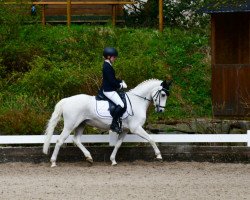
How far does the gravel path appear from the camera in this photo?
54.1ft

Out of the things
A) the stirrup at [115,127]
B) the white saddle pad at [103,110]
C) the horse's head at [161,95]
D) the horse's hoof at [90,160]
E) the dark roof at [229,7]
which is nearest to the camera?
the horse's hoof at [90,160]

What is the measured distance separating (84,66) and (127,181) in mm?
11009

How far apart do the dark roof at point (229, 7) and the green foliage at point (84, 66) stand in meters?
2.18

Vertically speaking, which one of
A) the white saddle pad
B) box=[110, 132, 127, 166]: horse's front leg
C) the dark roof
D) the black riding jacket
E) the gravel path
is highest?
the dark roof

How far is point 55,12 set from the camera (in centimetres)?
3544

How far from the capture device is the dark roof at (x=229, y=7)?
26062 millimetres

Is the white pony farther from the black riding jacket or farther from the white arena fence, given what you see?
the black riding jacket

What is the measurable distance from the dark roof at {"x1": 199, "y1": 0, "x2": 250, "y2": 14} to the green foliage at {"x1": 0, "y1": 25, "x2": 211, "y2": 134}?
85.9 inches

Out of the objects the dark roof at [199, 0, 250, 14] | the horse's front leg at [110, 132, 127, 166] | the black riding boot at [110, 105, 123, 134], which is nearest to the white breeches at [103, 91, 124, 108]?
the black riding boot at [110, 105, 123, 134]

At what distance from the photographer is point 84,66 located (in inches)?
1143

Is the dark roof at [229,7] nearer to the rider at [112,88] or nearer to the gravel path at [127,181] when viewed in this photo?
the rider at [112,88]

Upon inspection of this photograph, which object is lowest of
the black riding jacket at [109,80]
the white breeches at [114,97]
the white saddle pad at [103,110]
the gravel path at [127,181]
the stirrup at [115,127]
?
the gravel path at [127,181]

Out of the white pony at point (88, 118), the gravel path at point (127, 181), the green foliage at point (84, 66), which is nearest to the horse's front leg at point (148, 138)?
the white pony at point (88, 118)

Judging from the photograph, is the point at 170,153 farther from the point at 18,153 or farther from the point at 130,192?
the point at 130,192
